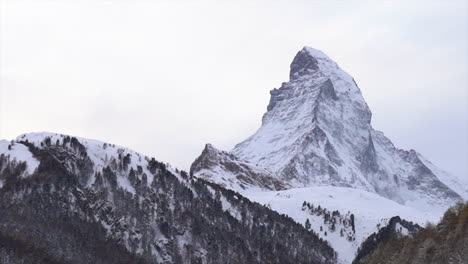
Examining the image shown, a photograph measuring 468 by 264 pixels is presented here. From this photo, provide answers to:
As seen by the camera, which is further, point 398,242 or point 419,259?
point 398,242

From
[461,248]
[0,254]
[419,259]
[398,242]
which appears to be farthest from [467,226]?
[0,254]

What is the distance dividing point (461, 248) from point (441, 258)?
16.3 ft

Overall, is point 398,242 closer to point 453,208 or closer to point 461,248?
point 453,208

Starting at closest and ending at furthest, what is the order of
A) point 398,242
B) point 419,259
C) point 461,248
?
point 461,248 → point 419,259 → point 398,242

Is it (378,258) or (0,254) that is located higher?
(0,254)

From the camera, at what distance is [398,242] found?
125 metres

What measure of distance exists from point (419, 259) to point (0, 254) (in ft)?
449

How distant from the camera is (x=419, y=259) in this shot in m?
96.6

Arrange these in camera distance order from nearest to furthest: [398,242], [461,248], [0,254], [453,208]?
[461,248] < [453,208] < [398,242] < [0,254]

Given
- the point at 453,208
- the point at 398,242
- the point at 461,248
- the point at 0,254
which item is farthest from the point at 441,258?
the point at 0,254

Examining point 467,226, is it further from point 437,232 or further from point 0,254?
point 0,254

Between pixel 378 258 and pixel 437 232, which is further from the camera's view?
pixel 378 258

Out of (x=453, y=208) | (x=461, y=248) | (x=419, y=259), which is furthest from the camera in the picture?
(x=453, y=208)

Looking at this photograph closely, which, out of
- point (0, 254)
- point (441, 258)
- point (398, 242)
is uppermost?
point (0, 254)
